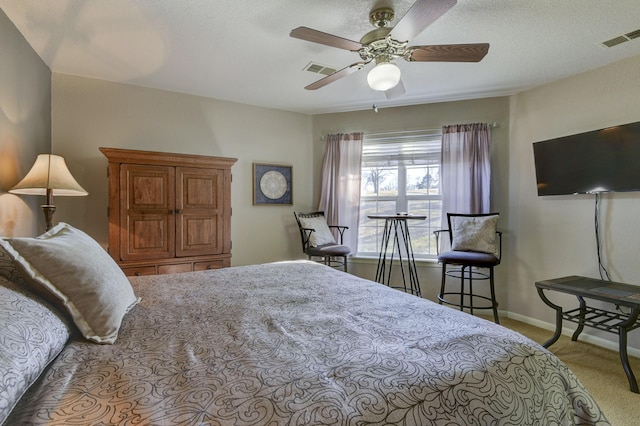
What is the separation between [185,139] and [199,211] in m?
1.04

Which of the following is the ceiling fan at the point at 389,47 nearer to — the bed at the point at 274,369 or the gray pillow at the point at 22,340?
the bed at the point at 274,369

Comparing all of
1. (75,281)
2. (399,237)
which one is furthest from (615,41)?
(75,281)

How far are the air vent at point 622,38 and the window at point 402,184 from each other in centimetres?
158

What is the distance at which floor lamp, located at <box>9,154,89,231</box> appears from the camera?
2.15m

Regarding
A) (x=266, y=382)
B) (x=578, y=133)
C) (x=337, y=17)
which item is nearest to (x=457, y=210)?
(x=578, y=133)

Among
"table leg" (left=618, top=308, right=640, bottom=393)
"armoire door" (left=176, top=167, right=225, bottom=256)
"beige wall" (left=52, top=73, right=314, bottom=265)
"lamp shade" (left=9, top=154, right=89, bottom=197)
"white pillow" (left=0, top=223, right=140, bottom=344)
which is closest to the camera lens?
"white pillow" (left=0, top=223, right=140, bottom=344)

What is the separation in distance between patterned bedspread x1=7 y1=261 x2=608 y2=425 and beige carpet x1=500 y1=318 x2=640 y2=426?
4.82ft

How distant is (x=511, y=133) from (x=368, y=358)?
11.4 feet

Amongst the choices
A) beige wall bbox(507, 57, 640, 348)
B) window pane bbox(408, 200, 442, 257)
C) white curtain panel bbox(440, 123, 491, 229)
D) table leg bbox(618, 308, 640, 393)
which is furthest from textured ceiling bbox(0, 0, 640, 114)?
table leg bbox(618, 308, 640, 393)

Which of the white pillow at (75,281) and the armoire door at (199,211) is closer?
the white pillow at (75,281)

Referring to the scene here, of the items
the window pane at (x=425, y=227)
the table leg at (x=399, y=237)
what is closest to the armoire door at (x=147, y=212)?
the table leg at (x=399, y=237)

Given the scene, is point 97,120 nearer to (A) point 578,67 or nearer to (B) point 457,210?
(B) point 457,210

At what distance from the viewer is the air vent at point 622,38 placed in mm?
2178

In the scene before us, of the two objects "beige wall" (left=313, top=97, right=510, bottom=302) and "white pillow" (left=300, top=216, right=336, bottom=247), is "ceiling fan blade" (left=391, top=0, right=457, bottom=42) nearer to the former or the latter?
"beige wall" (left=313, top=97, right=510, bottom=302)
